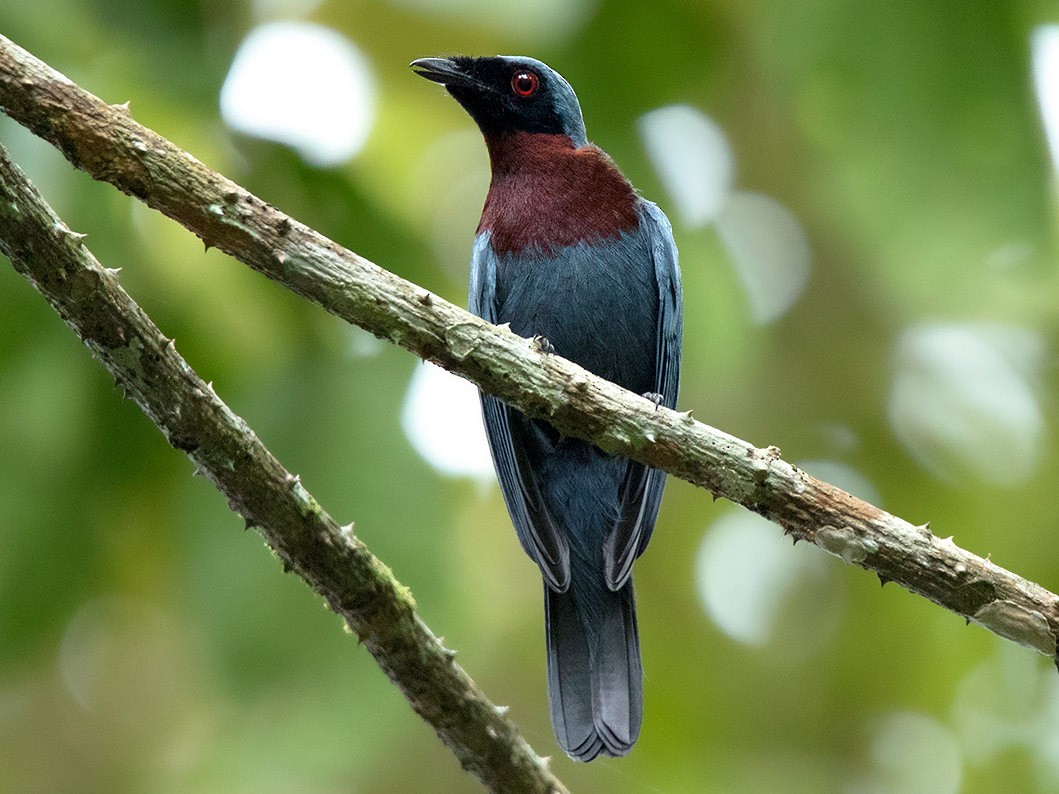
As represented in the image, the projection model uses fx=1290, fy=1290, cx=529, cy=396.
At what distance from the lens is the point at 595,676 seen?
4266 millimetres

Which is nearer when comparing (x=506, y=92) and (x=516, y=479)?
(x=516, y=479)

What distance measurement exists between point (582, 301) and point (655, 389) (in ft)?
1.46

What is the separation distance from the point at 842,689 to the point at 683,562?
101cm

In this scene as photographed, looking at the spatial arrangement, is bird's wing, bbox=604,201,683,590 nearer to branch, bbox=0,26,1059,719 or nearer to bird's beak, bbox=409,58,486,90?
bird's beak, bbox=409,58,486,90

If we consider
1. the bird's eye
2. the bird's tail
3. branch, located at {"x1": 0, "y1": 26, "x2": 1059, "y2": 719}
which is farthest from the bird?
branch, located at {"x1": 0, "y1": 26, "x2": 1059, "y2": 719}

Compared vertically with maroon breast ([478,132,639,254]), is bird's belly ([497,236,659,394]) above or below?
below

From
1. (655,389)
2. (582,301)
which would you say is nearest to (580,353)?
(582,301)

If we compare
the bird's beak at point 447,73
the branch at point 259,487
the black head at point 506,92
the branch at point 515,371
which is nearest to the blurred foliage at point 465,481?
the black head at point 506,92

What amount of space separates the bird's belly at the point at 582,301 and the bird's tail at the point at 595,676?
82 centimetres

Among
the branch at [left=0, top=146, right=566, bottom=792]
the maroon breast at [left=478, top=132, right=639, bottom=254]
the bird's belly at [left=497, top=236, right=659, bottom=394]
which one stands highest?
the maroon breast at [left=478, top=132, right=639, bottom=254]

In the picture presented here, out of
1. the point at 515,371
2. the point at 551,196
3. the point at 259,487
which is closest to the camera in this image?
the point at 259,487

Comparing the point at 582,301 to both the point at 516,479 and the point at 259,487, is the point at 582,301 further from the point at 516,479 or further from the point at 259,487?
the point at 259,487

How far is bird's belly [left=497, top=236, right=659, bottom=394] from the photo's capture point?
14.8ft

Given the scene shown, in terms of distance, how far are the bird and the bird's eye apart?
21cm
